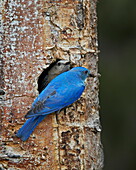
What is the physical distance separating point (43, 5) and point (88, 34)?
0.44 m

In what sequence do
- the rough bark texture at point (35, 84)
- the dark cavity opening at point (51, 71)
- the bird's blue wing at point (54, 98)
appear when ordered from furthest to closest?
1. the dark cavity opening at point (51, 71)
2. the rough bark texture at point (35, 84)
3. the bird's blue wing at point (54, 98)

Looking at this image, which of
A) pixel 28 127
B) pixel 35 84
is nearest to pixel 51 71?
pixel 35 84

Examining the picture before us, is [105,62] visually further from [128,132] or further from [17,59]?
[17,59]

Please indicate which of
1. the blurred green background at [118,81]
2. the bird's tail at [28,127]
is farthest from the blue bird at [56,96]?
the blurred green background at [118,81]

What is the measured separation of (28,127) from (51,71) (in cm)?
57

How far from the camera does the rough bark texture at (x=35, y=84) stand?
13.3 ft

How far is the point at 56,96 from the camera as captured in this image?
13.2 ft

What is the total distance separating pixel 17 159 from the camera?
13.3 feet

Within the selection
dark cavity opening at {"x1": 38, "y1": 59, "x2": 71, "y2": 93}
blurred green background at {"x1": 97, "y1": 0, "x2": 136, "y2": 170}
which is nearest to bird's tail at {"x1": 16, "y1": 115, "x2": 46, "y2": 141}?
dark cavity opening at {"x1": 38, "y1": 59, "x2": 71, "y2": 93}

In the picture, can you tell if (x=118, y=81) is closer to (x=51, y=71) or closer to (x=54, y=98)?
(x=51, y=71)

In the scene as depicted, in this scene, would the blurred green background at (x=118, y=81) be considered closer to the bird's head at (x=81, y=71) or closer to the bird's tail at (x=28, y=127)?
the bird's head at (x=81, y=71)

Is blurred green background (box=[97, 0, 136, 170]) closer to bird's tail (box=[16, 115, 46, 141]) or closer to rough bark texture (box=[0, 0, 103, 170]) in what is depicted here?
rough bark texture (box=[0, 0, 103, 170])

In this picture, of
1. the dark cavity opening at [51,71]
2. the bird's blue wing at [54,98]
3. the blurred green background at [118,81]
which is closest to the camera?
the bird's blue wing at [54,98]

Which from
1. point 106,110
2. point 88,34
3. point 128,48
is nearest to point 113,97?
point 106,110
